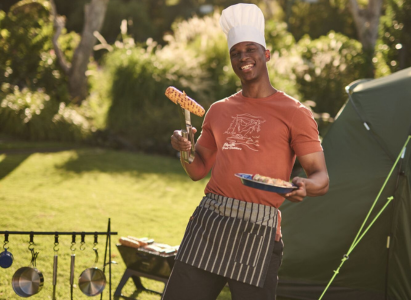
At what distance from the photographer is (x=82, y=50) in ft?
41.2

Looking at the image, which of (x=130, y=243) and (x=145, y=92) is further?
(x=145, y=92)

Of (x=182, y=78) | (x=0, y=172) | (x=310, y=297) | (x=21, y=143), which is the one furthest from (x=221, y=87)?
(x=310, y=297)

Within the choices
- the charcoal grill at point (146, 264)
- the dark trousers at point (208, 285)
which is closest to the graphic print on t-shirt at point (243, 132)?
the dark trousers at point (208, 285)

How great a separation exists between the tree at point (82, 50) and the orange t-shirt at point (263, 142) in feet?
35.0

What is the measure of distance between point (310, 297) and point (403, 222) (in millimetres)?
1075

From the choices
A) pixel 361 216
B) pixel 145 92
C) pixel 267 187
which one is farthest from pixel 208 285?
pixel 145 92

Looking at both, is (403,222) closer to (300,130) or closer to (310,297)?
(310,297)

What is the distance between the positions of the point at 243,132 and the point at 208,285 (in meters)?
0.75

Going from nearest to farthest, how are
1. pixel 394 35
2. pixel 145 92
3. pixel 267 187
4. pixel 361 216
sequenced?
pixel 267 187
pixel 361 216
pixel 145 92
pixel 394 35

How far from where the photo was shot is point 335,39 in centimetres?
1493

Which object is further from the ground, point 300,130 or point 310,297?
point 300,130

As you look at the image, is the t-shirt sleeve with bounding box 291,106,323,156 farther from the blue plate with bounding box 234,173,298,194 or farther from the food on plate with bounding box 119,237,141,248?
the food on plate with bounding box 119,237,141,248

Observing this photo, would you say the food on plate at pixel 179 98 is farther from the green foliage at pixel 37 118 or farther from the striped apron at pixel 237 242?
the green foliage at pixel 37 118

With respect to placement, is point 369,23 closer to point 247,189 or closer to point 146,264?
point 146,264
